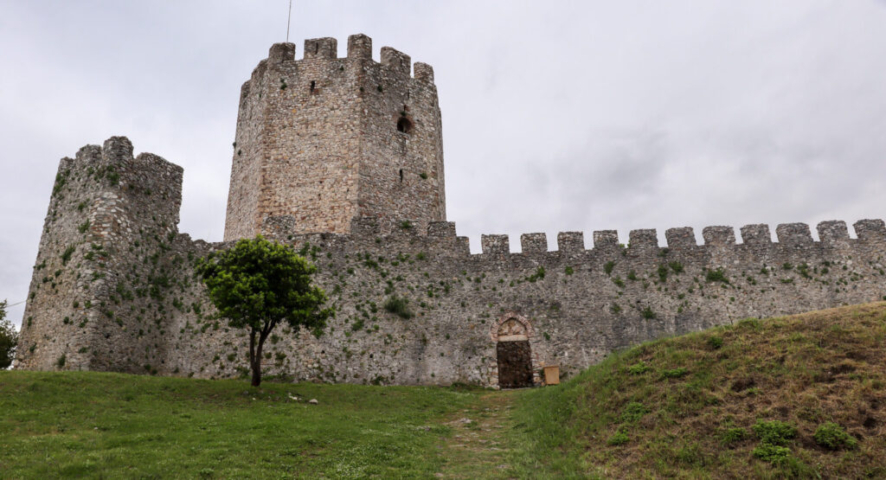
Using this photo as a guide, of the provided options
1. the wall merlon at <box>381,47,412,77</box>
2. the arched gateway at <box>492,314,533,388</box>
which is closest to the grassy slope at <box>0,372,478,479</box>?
the arched gateway at <box>492,314,533,388</box>

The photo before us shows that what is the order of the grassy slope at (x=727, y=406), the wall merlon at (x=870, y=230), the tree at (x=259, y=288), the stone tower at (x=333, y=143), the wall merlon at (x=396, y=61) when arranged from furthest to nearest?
the wall merlon at (x=396, y=61), the stone tower at (x=333, y=143), the wall merlon at (x=870, y=230), the tree at (x=259, y=288), the grassy slope at (x=727, y=406)

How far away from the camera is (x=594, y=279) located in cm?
2131

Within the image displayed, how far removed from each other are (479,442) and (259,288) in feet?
23.7

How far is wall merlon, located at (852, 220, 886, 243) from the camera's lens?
2189 cm

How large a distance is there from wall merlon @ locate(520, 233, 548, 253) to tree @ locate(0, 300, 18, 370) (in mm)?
22225

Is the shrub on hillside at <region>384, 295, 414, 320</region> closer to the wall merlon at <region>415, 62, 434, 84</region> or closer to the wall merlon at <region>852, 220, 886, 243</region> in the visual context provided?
the wall merlon at <region>415, 62, 434, 84</region>

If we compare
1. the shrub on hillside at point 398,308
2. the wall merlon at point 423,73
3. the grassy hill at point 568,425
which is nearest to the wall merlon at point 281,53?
the wall merlon at point 423,73

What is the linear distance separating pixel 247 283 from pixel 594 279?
13515mm

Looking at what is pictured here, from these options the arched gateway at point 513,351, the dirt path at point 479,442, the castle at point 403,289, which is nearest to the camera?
the dirt path at point 479,442

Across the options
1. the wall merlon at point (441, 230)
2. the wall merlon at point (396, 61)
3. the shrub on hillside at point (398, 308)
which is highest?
the wall merlon at point (396, 61)

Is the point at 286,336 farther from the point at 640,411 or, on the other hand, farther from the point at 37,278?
the point at 640,411

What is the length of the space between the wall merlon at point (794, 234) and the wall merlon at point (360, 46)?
21.2m

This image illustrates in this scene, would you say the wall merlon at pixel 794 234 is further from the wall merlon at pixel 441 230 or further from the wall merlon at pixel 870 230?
the wall merlon at pixel 441 230

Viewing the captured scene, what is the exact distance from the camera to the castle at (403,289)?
18.0 metres
